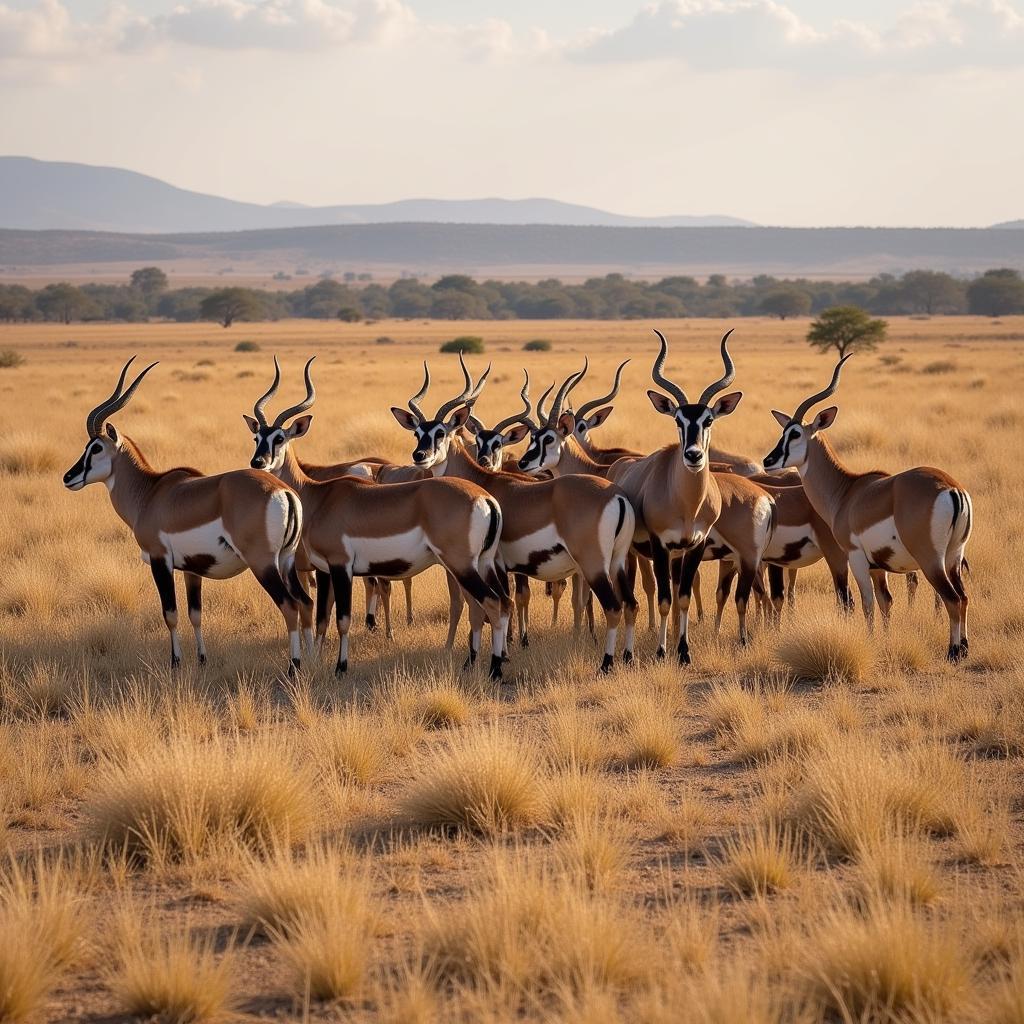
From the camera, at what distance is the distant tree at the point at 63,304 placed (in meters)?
104

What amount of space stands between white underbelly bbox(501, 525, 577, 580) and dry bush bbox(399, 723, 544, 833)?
337cm

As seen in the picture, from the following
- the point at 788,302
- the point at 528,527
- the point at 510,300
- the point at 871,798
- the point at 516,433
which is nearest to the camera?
the point at 871,798

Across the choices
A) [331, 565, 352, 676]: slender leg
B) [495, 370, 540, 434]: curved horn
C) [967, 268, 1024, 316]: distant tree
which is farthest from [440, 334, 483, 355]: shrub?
[967, 268, 1024, 316]: distant tree

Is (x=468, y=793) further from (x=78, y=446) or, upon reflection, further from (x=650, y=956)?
(x=78, y=446)

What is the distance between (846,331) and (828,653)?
154ft

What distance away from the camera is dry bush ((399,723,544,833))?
7328mm

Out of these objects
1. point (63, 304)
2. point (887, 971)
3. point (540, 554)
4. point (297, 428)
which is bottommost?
point (887, 971)

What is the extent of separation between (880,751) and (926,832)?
3.82 ft

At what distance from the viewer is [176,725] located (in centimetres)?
902

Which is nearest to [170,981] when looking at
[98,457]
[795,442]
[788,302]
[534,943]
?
[534,943]

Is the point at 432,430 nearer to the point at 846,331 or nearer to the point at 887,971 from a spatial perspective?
the point at 887,971

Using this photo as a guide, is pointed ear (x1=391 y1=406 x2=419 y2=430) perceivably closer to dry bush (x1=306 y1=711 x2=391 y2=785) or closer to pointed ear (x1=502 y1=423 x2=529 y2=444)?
pointed ear (x1=502 y1=423 x2=529 y2=444)

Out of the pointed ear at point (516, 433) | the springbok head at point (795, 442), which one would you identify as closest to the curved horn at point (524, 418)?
the pointed ear at point (516, 433)

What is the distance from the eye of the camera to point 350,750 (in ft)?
27.2
